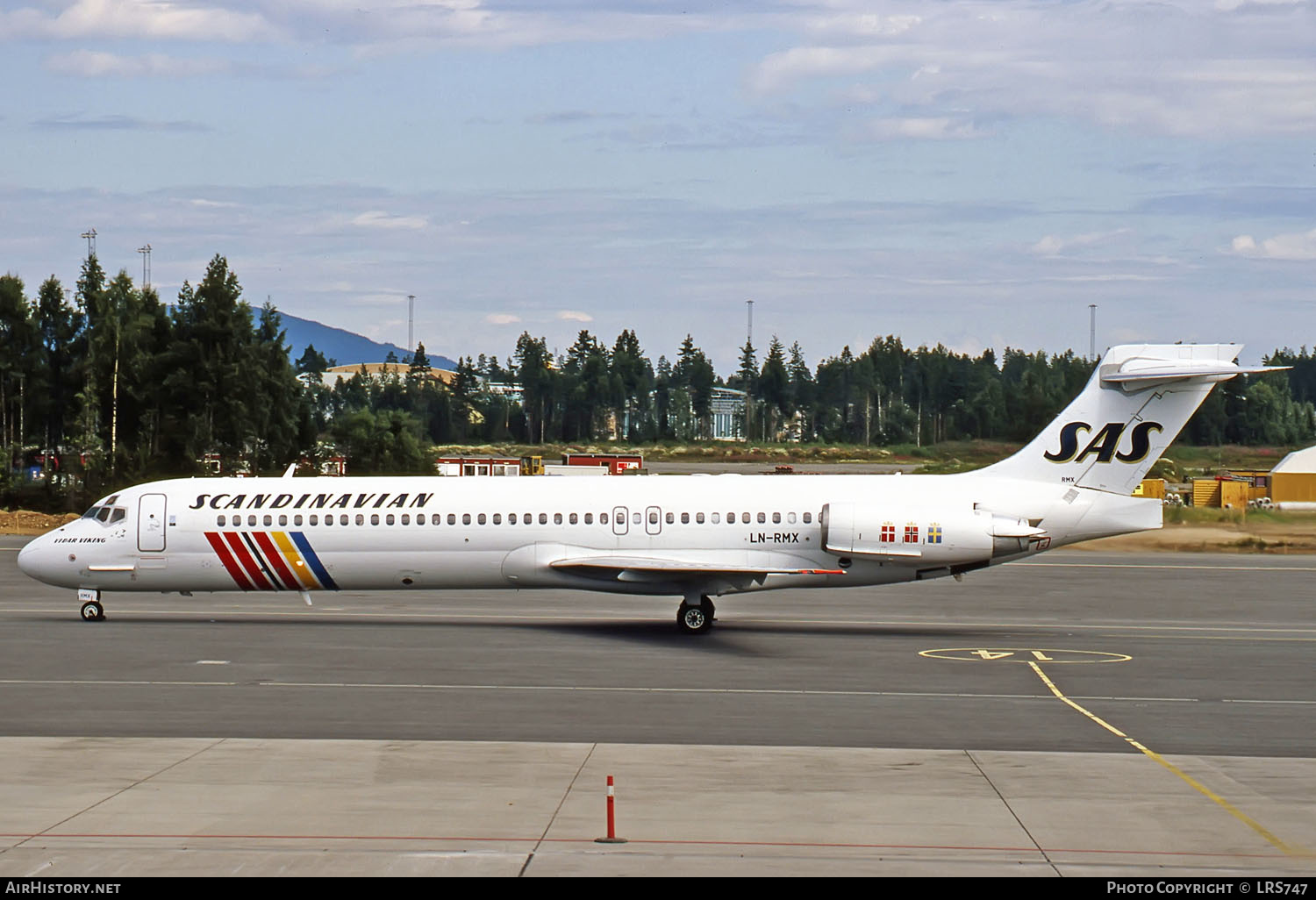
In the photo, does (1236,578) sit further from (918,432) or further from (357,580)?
(918,432)

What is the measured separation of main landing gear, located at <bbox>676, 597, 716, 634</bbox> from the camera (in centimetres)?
2934

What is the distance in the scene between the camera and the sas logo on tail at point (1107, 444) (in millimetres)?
30000

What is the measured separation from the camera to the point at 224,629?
29.1m

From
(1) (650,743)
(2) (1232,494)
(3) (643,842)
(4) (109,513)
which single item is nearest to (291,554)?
(4) (109,513)

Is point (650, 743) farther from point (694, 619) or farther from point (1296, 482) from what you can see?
point (1296, 482)

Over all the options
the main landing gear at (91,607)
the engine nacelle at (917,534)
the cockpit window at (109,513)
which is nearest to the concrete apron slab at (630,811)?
the engine nacelle at (917,534)

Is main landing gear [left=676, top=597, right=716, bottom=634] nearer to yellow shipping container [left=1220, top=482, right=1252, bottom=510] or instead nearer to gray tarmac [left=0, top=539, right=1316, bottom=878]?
gray tarmac [left=0, top=539, right=1316, bottom=878]

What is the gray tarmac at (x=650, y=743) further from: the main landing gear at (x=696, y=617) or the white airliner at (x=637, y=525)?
the white airliner at (x=637, y=525)

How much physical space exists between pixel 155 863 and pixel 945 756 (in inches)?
373

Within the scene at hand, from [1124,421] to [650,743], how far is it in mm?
16769

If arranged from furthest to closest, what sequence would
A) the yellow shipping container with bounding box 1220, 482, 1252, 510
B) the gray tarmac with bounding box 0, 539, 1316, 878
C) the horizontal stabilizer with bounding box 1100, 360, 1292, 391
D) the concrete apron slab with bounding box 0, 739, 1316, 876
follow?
the yellow shipping container with bounding box 1220, 482, 1252, 510, the horizontal stabilizer with bounding box 1100, 360, 1292, 391, the gray tarmac with bounding box 0, 539, 1316, 878, the concrete apron slab with bounding box 0, 739, 1316, 876

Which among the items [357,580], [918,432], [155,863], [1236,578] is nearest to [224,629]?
[357,580]

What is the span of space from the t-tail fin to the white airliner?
0.04 meters

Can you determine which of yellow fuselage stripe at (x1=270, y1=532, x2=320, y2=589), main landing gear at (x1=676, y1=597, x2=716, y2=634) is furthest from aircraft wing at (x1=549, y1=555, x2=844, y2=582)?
yellow fuselage stripe at (x1=270, y1=532, x2=320, y2=589)
